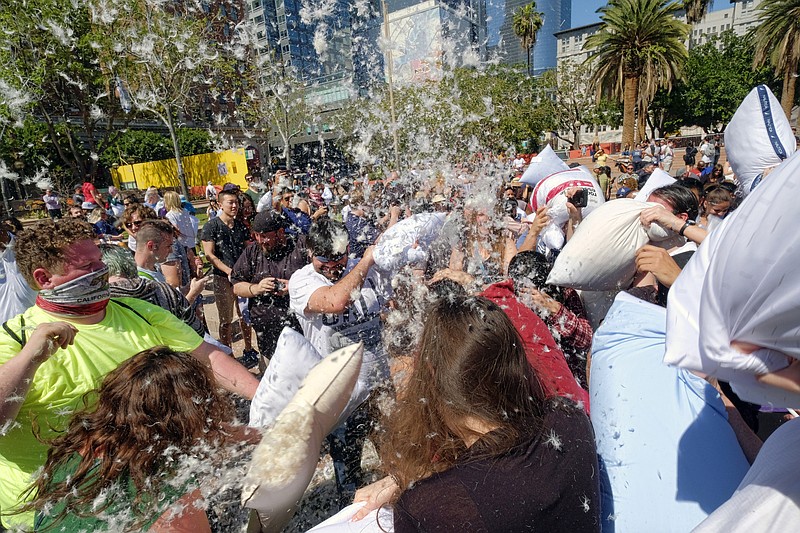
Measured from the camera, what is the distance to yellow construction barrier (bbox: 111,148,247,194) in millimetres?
24812

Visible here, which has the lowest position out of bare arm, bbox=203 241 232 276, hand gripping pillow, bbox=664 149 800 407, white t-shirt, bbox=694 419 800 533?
bare arm, bbox=203 241 232 276

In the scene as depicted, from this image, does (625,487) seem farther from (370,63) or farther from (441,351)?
(370,63)

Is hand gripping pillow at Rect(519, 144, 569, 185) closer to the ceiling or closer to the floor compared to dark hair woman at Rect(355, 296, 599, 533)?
closer to the ceiling

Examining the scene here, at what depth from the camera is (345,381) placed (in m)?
1.45

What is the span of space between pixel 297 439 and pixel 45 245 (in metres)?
1.39

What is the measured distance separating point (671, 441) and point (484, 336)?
0.67m

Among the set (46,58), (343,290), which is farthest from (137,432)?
(46,58)

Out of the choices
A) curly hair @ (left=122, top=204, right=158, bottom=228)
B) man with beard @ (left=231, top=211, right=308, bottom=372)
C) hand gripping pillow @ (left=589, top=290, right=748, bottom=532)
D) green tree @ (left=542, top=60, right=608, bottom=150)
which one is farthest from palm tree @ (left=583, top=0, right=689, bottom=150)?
hand gripping pillow @ (left=589, top=290, right=748, bottom=532)

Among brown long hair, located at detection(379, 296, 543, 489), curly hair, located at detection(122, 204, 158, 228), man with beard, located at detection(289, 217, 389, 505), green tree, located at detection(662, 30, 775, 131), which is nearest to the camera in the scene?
brown long hair, located at detection(379, 296, 543, 489)

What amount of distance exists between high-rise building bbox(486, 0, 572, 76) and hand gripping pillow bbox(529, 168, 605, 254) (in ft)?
10.3

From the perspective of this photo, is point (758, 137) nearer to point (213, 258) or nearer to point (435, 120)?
point (435, 120)

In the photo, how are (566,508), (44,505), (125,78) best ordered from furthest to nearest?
(125,78) < (44,505) < (566,508)

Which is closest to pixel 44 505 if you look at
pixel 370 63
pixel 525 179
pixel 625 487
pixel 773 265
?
pixel 625 487

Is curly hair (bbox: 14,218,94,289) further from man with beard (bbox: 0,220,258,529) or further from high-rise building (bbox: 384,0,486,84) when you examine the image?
high-rise building (bbox: 384,0,486,84)
